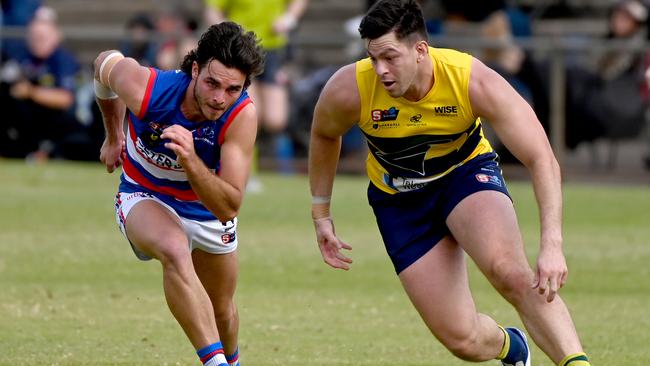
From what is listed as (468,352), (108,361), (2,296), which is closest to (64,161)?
(2,296)

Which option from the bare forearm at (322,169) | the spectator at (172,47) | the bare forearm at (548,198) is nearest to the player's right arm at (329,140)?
the bare forearm at (322,169)

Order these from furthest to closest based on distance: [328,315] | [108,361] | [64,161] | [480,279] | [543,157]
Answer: [64,161], [480,279], [328,315], [108,361], [543,157]

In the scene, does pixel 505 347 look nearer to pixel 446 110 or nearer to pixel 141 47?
pixel 446 110

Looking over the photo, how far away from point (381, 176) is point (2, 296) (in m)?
4.01

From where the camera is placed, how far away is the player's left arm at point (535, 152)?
6.21m

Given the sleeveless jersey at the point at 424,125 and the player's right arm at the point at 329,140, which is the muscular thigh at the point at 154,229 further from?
the sleeveless jersey at the point at 424,125

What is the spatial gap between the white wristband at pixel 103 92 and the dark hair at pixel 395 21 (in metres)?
1.75

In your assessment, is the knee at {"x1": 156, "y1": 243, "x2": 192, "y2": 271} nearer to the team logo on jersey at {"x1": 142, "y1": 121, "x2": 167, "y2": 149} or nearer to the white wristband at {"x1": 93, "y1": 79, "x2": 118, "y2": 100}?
the team logo on jersey at {"x1": 142, "y1": 121, "x2": 167, "y2": 149}

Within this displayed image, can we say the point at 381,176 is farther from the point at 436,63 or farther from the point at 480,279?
the point at 480,279

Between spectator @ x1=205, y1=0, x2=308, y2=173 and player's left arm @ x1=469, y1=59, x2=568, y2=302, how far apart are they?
31.2ft

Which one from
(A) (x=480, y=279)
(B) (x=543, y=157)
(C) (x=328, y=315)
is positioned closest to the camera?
(B) (x=543, y=157)

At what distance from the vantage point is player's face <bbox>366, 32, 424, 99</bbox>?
22.2 ft

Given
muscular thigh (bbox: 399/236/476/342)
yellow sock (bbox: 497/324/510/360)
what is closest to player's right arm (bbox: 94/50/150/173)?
muscular thigh (bbox: 399/236/476/342)

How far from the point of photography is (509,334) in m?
7.45
